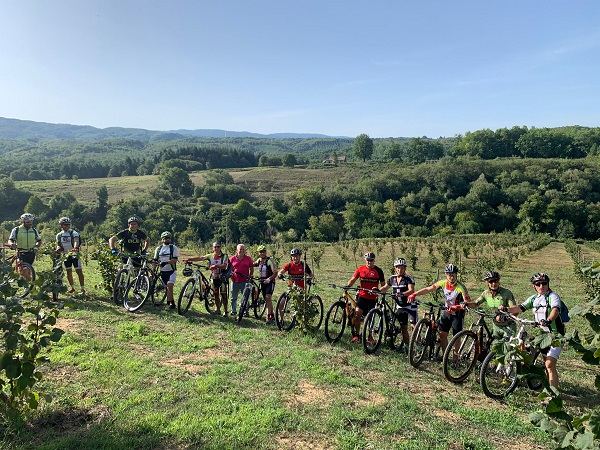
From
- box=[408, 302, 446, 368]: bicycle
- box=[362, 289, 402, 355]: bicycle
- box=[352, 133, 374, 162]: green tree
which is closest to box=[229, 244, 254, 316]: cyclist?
box=[362, 289, 402, 355]: bicycle

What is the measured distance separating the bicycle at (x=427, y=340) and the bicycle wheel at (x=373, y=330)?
1.77 ft

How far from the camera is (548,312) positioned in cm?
488

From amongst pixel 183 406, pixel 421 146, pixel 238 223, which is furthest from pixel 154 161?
pixel 183 406

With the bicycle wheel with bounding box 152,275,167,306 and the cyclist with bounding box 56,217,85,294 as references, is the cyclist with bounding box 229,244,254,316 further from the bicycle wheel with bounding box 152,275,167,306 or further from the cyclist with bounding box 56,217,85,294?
the cyclist with bounding box 56,217,85,294

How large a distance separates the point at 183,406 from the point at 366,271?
3.73 meters

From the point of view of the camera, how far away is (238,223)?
54812mm

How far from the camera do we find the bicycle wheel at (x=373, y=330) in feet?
20.1

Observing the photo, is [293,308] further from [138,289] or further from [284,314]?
[138,289]

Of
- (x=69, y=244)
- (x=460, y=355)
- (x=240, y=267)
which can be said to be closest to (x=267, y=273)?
(x=240, y=267)

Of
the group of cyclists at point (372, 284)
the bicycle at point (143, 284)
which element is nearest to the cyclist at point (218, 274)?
the group of cyclists at point (372, 284)

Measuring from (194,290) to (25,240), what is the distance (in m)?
3.84

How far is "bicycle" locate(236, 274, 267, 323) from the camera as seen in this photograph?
24.8 ft

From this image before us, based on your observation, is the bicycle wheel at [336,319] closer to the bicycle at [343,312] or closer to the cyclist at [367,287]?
the bicycle at [343,312]

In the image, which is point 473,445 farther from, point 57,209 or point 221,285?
point 57,209
